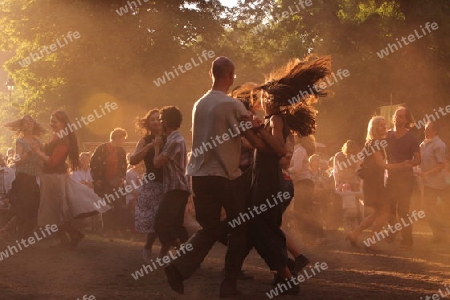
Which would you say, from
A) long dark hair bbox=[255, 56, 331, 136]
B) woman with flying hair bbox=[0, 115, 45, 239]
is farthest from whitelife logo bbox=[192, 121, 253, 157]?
woman with flying hair bbox=[0, 115, 45, 239]

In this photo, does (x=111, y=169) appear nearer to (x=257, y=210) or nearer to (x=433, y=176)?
(x=433, y=176)

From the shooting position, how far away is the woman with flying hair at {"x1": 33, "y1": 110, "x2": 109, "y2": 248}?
12.1 meters

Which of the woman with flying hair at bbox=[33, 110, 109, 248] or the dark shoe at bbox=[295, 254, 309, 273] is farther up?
Result: the woman with flying hair at bbox=[33, 110, 109, 248]

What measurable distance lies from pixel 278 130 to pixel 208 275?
7.48 ft

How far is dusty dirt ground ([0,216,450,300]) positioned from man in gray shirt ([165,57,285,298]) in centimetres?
32

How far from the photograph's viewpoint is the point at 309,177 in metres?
12.8

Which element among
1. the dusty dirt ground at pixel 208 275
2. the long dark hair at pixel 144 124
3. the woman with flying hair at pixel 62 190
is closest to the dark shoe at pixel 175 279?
the dusty dirt ground at pixel 208 275

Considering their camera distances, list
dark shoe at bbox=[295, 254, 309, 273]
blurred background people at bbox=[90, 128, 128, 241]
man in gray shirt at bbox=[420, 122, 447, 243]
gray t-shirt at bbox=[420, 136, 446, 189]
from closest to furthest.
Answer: dark shoe at bbox=[295, 254, 309, 273] < man in gray shirt at bbox=[420, 122, 447, 243] < gray t-shirt at bbox=[420, 136, 446, 189] < blurred background people at bbox=[90, 128, 128, 241]

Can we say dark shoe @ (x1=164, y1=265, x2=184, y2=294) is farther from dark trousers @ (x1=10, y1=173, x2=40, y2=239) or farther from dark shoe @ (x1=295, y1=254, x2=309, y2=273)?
dark trousers @ (x1=10, y1=173, x2=40, y2=239)

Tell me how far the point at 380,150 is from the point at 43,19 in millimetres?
29030

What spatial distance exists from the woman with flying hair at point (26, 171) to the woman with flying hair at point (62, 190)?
0.52 metres

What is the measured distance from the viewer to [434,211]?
45.7 ft

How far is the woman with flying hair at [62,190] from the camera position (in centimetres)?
1210

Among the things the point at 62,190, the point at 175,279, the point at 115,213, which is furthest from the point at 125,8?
the point at 175,279
